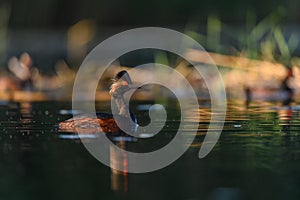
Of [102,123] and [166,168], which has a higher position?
[102,123]

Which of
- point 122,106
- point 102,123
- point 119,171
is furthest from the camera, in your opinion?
point 122,106

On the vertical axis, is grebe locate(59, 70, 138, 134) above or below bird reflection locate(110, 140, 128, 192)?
above

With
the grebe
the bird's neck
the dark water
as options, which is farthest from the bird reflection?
the bird's neck

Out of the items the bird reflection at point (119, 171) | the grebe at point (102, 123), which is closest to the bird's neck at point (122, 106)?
the grebe at point (102, 123)

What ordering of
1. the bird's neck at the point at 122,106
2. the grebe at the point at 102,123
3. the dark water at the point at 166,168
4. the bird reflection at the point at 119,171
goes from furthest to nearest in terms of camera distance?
the bird's neck at the point at 122,106
the grebe at the point at 102,123
the bird reflection at the point at 119,171
the dark water at the point at 166,168

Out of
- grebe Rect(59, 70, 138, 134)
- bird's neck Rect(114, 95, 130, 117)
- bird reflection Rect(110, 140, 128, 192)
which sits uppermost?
bird's neck Rect(114, 95, 130, 117)

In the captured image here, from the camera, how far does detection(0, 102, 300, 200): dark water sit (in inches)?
207

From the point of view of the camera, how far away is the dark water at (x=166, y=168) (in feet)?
17.2

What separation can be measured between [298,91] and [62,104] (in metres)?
3.39

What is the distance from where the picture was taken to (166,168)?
602 centimetres

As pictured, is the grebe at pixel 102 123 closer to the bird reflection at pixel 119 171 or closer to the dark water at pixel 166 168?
the dark water at pixel 166 168

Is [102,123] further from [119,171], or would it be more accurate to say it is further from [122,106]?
[119,171]

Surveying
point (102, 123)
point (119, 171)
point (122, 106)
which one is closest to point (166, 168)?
point (119, 171)

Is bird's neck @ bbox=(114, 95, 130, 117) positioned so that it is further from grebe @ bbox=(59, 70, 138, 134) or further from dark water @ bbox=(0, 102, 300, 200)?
dark water @ bbox=(0, 102, 300, 200)
